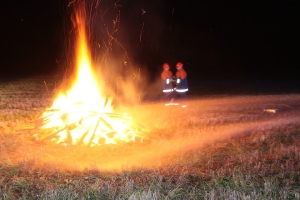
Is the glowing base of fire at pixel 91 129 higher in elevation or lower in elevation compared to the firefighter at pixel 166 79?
lower

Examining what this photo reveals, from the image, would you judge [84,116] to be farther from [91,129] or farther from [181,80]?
[181,80]

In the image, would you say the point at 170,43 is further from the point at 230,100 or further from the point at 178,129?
the point at 178,129

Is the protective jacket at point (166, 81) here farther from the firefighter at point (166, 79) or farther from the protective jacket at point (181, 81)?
the protective jacket at point (181, 81)

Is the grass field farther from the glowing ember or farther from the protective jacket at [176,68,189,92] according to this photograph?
the protective jacket at [176,68,189,92]

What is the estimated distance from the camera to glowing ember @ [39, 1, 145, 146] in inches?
362

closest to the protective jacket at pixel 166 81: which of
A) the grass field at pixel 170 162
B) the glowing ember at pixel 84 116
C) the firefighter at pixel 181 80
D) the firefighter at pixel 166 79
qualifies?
the firefighter at pixel 166 79

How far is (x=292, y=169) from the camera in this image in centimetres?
673

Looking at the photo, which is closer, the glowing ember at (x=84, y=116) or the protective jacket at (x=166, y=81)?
the glowing ember at (x=84, y=116)

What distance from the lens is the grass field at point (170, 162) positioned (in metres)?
5.69

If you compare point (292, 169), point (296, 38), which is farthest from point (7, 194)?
point (296, 38)

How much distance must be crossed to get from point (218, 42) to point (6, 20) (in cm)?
3051

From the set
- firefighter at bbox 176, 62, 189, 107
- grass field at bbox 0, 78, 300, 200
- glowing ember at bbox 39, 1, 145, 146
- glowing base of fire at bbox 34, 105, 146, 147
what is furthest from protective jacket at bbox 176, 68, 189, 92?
glowing base of fire at bbox 34, 105, 146, 147

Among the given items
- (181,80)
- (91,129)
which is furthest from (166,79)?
(91,129)

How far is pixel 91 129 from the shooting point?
9.41m
